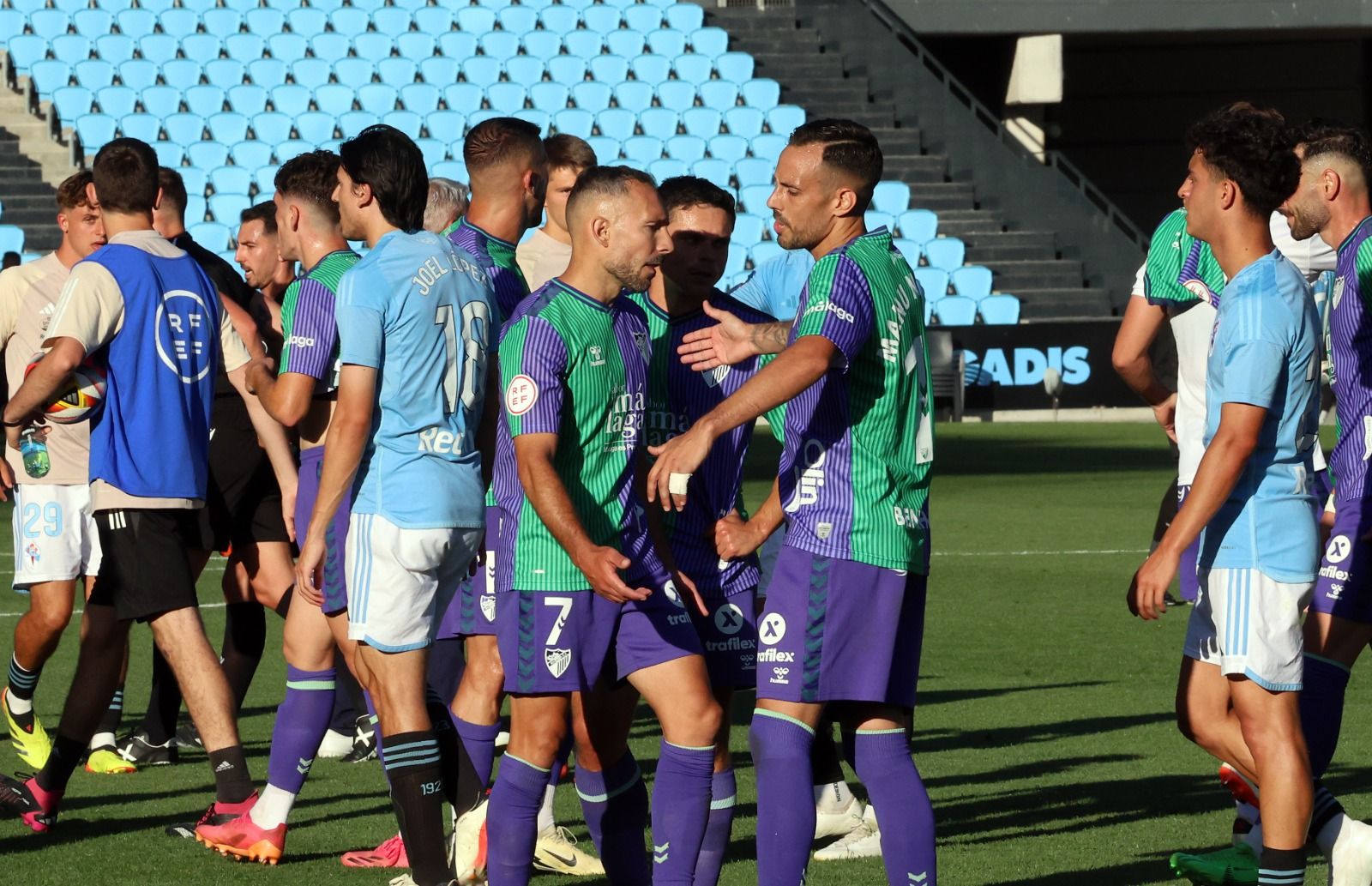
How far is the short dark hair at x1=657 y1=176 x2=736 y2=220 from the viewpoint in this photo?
5480 millimetres

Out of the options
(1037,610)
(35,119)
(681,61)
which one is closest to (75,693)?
(1037,610)

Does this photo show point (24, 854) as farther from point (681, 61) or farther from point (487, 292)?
point (681, 61)

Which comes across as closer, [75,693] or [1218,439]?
[1218,439]

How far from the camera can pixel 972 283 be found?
26.3 meters

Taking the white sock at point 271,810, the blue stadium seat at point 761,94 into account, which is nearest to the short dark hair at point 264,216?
the white sock at point 271,810

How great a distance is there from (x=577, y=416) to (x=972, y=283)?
72.9ft

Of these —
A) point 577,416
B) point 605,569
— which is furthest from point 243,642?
point 605,569

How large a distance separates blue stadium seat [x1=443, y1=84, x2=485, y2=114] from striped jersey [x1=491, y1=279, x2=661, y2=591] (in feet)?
74.0

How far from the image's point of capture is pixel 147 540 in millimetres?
5836

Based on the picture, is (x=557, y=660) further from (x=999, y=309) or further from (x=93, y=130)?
(x=93, y=130)

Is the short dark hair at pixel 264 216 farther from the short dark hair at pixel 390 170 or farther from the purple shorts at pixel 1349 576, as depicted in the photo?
the purple shorts at pixel 1349 576

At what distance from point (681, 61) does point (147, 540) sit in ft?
76.6

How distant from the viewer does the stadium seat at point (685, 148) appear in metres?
26.8

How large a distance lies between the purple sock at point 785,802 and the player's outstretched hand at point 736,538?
490 millimetres
